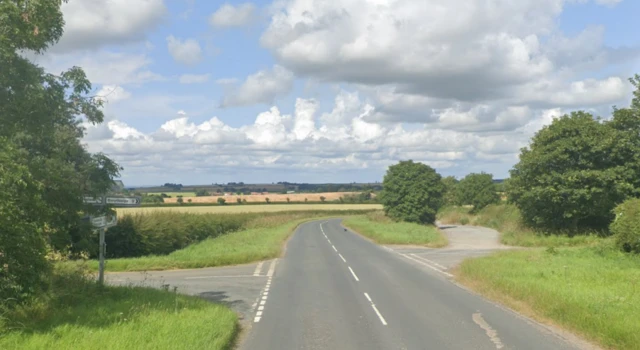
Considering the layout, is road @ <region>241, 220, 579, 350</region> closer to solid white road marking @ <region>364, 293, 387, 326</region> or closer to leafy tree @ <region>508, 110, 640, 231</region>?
solid white road marking @ <region>364, 293, 387, 326</region>

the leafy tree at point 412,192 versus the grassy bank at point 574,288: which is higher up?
the leafy tree at point 412,192

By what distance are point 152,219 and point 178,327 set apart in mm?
35039

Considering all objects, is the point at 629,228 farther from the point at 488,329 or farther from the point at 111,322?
the point at 111,322

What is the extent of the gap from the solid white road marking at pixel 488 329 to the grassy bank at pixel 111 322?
5217 mm

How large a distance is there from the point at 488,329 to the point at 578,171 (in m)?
30.6

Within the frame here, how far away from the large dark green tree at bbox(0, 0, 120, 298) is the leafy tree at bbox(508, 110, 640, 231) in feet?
112

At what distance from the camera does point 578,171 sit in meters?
38.8

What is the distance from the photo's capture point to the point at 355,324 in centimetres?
1283

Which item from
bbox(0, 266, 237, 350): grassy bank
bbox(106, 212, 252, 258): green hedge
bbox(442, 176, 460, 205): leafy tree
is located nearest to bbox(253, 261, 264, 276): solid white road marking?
bbox(0, 266, 237, 350): grassy bank

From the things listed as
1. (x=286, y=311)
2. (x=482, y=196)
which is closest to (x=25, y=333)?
(x=286, y=311)

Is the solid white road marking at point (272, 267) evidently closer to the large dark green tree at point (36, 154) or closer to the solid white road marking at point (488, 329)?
the large dark green tree at point (36, 154)

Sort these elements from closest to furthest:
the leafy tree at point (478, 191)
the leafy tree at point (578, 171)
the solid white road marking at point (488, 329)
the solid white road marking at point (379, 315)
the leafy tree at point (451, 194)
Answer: the solid white road marking at point (488, 329)
the solid white road marking at point (379, 315)
the leafy tree at point (578, 171)
the leafy tree at point (478, 191)
the leafy tree at point (451, 194)

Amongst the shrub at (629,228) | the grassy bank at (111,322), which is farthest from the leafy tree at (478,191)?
the grassy bank at (111,322)

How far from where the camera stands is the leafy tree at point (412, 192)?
66938 mm
